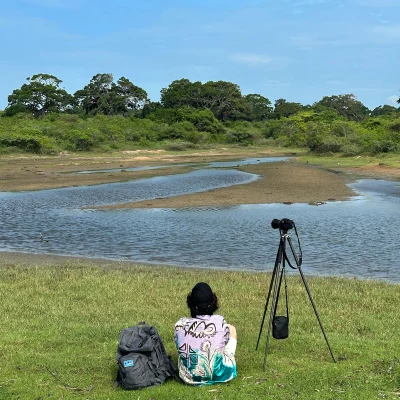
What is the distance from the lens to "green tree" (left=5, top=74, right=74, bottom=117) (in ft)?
311

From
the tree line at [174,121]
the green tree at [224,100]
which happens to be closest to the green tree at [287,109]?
the tree line at [174,121]

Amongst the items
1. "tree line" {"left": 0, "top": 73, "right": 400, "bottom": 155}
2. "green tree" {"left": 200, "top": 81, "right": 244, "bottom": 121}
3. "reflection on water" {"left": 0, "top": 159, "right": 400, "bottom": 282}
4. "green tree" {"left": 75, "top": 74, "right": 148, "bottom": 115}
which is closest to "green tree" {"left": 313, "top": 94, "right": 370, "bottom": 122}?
"tree line" {"left": 0, "top": 73, "right": 400, "bottom": 155}

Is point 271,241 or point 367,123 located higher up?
point 367,123

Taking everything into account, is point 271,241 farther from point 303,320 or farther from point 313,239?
point 303,320

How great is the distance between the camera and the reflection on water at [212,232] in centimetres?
1602

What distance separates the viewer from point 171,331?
8016 mm

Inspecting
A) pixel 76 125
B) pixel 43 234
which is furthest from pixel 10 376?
pixel 76 125

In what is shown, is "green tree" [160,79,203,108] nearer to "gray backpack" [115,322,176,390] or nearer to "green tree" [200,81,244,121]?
"green tree" [200,81,244,121]

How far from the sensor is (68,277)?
1273 centimetres

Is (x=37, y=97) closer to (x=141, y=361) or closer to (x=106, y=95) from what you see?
(x=106, y=95)

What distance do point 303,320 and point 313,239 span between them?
33.7 ft

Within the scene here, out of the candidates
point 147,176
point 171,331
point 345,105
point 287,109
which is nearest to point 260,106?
point 287,109

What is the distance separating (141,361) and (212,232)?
1443cm

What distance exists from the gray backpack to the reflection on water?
8620 millimetres
